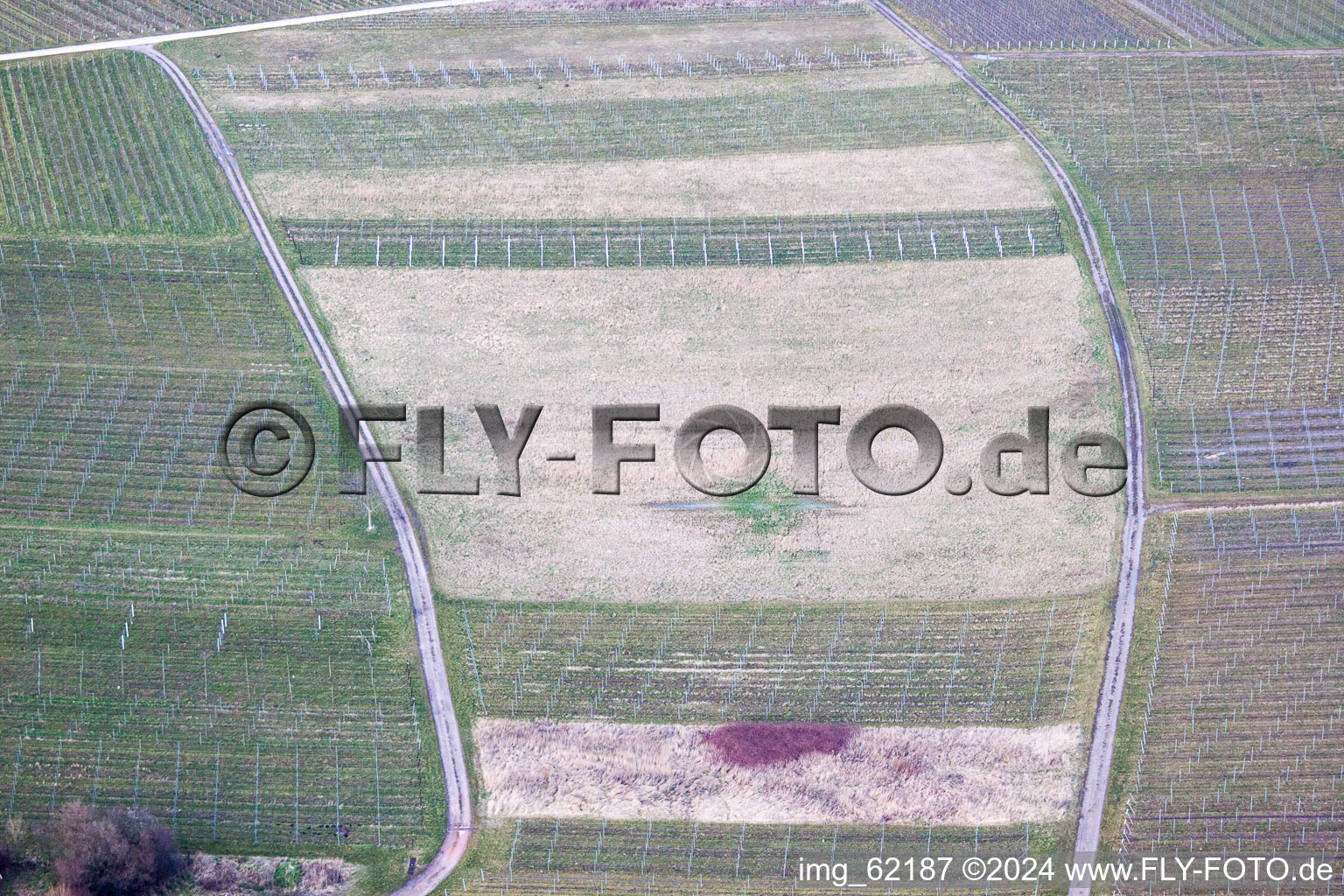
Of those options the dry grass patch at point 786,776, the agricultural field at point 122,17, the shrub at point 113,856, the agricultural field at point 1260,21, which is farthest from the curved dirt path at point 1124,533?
the agricultural field at point 122,17

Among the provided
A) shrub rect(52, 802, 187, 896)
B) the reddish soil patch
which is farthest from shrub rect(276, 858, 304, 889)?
the reddish soil patch

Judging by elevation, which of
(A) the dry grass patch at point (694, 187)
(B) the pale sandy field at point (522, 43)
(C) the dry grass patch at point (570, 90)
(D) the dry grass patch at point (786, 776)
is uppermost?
(B) the pale sandy field at point (522, 43)

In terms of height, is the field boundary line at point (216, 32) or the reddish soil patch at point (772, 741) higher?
the field boundary line at point (216, 32)

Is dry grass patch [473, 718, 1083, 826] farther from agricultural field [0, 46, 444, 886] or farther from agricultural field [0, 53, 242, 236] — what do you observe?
agricultural field [0, 53, 242, 236]

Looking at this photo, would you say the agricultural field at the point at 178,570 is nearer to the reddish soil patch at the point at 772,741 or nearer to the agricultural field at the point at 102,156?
the agricultural field at the point at 102,156

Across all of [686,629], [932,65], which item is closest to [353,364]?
[686,629]

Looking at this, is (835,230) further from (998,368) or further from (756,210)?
(998,368)

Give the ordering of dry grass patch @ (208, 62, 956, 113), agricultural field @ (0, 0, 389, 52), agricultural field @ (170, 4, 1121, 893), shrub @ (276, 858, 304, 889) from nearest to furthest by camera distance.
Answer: shrub @ (276, 858, 304, 889) < agricultural field @ (170, 4, 1121, 893) < dry grass patch @ (208, 62, 956, 113) < agricultural field @ (0, 0, 389, 52)
